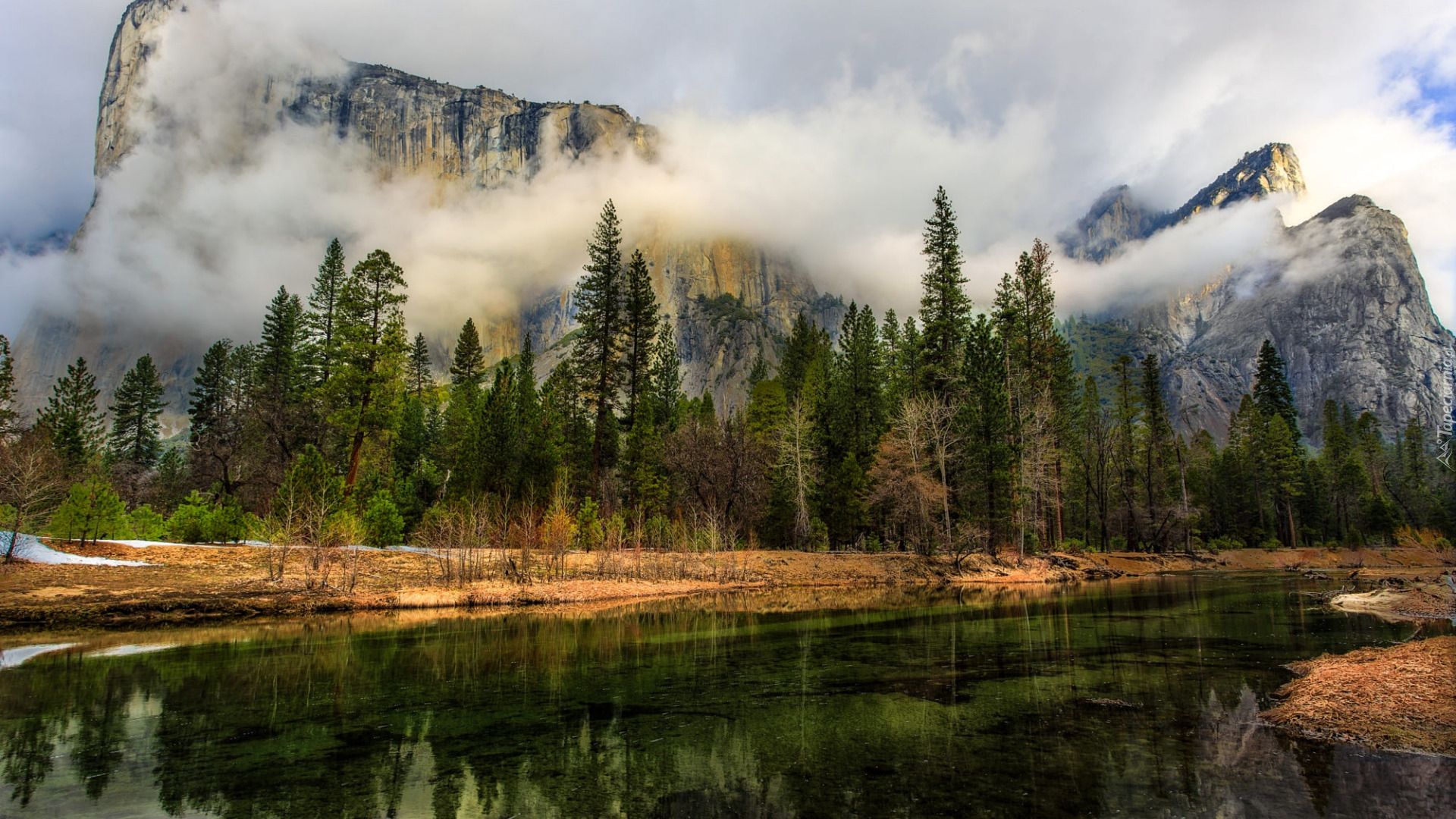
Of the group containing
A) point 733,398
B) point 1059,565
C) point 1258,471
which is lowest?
point 1059,565

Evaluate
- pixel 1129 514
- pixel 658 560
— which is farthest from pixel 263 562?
pixel 1129 514

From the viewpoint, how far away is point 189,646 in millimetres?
15578

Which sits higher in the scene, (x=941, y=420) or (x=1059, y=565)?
(x=941, y=420)

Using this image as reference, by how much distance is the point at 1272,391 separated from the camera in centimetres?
7156

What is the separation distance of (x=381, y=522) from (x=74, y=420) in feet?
124

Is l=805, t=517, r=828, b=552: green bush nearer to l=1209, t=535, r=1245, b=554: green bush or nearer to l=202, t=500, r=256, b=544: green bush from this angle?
l=202, t=500, r=256, b=544: green bush

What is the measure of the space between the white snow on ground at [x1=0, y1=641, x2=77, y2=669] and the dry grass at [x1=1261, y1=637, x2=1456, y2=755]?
21743 millimetres

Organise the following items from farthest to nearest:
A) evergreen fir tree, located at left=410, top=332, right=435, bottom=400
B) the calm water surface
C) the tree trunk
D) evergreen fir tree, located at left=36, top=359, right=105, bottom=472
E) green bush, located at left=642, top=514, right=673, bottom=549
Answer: evergreen fir tree, located at left=410, top=332, right=435, bottom=400 → evergreen fir tree, located at left=36, top=359, right=105, bottom=472 → green bush, located at left=642, top=514, right=673, bottom=549 → the tree trunk → the calm water surface

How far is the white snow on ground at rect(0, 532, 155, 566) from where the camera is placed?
21172 millimetres

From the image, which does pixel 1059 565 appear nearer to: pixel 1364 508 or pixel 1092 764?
pixel 1092 764

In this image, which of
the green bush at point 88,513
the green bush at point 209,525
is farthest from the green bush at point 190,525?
the green bush at point 88,513

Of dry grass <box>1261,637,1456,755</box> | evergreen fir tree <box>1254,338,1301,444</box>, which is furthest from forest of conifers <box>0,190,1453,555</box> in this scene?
dry grass <box>1261,637,1456,755</box>

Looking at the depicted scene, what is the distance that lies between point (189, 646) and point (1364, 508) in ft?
306

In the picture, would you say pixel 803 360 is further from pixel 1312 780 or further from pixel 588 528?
pixel 1312 780
